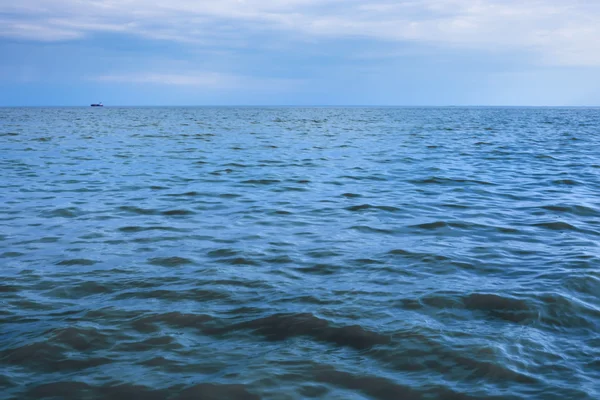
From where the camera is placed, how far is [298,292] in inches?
260

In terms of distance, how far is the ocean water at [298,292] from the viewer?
4570 millimetres

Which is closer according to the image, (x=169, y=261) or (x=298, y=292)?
(x=298, y=292)

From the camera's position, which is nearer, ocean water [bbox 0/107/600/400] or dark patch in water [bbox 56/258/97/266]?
ocean water [bbox 0/107/600/400]

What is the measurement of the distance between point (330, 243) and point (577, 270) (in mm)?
3816

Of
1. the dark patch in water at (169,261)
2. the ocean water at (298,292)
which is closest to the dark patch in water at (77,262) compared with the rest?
the ocean water at (298,292)

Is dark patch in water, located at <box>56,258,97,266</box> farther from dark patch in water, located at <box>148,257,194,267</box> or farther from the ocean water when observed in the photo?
dark patch in water, located at <box>148,257,194,267</box>

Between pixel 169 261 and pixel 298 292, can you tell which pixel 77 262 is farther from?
pixel 298 292

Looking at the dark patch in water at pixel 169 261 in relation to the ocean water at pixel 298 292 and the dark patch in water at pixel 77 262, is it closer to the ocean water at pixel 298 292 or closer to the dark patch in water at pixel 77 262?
the ocean water at pixel 298 292

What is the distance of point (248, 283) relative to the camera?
6.93m

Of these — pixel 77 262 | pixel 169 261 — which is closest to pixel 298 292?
pixel 169 261

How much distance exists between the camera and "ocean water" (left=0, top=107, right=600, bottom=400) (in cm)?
457

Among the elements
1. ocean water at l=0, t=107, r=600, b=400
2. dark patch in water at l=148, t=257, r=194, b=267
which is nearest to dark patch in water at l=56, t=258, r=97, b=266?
ocean water at l=0, t=107, r=600, b=400

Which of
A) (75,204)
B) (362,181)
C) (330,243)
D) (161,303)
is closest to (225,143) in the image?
(362,181)

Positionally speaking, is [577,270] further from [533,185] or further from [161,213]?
[533,185]
